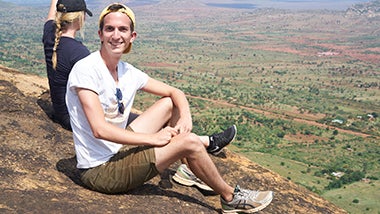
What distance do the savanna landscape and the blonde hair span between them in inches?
1080

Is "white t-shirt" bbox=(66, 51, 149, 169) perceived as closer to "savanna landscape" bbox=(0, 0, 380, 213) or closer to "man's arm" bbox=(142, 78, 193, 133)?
"man's arm" bbox=(142, 78, 193, 133)

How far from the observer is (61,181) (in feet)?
14.8

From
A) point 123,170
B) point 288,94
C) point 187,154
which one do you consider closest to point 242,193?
point 187,154

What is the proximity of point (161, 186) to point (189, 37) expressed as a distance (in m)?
184

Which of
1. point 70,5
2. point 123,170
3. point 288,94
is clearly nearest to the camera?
point 123,170

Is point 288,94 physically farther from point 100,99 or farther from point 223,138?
point 100,99

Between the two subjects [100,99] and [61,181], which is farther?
[61,181]

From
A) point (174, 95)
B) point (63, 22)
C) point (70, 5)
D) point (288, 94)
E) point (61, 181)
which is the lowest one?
point (288, 94)

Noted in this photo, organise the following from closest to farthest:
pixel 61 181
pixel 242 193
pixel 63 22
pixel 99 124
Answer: pixel 99 124
pixel 61 181
pixel 242 193
pixel 63 22

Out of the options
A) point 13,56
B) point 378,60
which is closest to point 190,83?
point 13,56

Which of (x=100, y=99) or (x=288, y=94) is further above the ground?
(x=100, y=99)

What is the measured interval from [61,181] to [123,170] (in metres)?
0.81

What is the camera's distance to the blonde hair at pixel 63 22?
16.1ft

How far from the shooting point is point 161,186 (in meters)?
5.02
